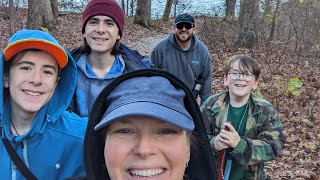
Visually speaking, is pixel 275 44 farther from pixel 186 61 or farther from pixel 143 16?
pixel 143 16

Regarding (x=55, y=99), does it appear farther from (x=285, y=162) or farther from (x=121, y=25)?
(x=285, y=162)

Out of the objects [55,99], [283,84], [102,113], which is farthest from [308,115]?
[102,113]

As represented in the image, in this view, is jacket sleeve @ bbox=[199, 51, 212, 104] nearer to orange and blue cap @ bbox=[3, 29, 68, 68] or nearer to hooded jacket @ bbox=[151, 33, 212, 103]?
hooded jacket @ bbox=[151, 33, 212, 103]

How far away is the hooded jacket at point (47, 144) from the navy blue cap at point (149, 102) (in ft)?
2.89

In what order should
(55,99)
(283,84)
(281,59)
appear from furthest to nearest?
(281,59)
(283,84)
(55,99)

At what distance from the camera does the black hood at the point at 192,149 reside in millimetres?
1818

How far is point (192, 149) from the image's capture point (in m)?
1.99

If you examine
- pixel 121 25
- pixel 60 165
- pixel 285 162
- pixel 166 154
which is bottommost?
pixel 285 162

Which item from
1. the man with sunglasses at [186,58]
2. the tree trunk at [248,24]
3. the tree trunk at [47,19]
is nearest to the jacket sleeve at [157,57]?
the man with sunglasses at [186,58]

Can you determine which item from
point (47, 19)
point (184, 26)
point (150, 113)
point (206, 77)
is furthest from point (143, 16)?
point (150, 113)

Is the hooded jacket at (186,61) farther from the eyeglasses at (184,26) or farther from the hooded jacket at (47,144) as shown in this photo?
the hooded jacket at (47,144)

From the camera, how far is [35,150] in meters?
2.52

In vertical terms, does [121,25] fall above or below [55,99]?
above

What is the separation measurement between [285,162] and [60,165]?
4989 mm
